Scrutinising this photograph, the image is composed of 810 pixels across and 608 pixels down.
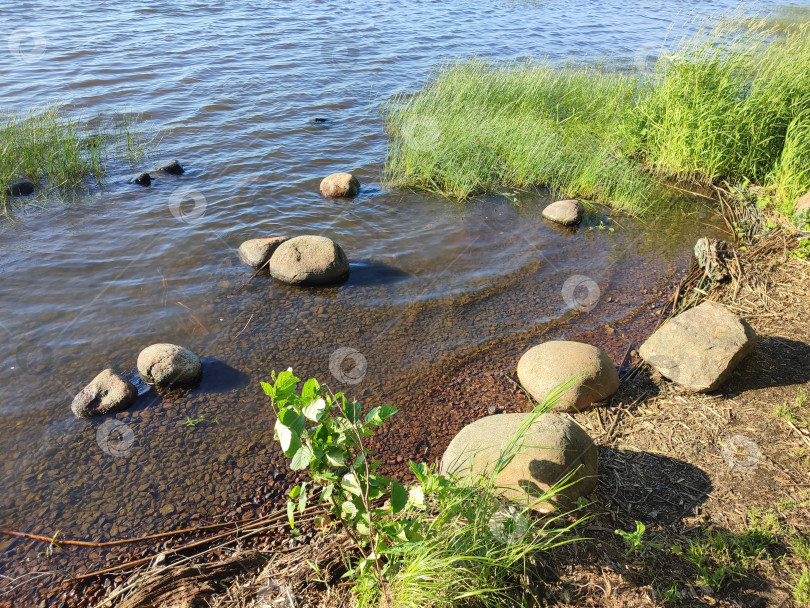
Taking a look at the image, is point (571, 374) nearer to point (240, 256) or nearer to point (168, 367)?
point (168, 367)

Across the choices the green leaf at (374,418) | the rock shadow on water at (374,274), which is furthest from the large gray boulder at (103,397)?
the green leaf at (374,418)

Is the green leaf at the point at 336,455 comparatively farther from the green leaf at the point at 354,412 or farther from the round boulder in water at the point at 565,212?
the round boulder in water at the point at 565,212

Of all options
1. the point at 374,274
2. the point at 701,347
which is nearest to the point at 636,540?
the point at 701,347

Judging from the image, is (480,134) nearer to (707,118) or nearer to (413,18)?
(707,118)

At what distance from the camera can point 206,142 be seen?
971 centimetres

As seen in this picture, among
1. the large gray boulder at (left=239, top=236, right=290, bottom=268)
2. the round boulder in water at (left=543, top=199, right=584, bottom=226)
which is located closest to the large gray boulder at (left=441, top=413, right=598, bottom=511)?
the large gray boulder at (left=239, top=236, right=290, bottom=268)

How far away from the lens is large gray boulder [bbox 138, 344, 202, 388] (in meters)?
4.79

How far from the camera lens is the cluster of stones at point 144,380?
453 centimetres

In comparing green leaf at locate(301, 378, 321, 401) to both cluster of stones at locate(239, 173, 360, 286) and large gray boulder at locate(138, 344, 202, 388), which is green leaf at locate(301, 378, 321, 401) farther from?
cluster of stones at locate(239, 173, 360, 286)

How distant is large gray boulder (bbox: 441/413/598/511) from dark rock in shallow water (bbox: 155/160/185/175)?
7055 millimetres

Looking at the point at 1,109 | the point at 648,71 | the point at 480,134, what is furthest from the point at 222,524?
the point at 648,71

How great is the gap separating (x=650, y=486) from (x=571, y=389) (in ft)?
3.41

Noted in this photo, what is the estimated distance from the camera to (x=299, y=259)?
6.37m

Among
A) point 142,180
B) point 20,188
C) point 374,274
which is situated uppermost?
point 20,188
